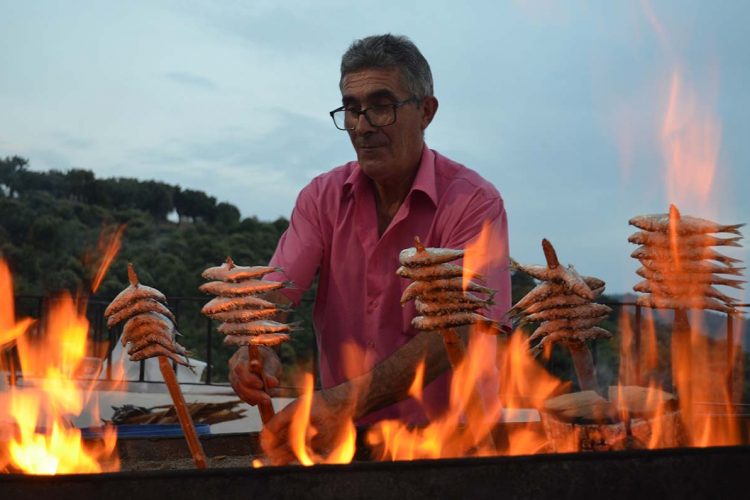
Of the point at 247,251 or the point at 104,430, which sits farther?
the point at 247,251

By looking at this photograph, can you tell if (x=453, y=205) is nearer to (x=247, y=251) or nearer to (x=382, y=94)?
(x=382, y=94)

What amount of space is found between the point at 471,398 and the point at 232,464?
95 centimetres

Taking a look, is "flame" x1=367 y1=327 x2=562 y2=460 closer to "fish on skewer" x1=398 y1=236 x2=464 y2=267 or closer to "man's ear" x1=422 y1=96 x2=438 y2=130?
"fish on skewer" x1=398 y1=236 x2=464 y2=267

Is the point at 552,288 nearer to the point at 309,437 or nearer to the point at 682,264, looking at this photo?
the point at 682,264

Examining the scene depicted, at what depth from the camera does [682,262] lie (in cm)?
193

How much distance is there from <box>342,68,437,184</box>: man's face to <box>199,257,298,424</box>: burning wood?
144 cm

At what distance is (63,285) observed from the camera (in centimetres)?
1964

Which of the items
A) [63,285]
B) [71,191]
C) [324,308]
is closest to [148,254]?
[63,285]

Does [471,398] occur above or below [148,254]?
below

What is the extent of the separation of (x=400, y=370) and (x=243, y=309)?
924 mm

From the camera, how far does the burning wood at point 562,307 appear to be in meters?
1.95

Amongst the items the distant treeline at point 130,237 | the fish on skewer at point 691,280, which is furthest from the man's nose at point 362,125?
the distant treeline at point 130,237

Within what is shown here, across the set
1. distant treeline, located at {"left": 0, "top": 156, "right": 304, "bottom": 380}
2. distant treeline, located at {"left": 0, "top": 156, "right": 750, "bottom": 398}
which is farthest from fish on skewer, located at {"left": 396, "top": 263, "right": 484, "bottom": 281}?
distant treeline, located at {"left": 0, "top": 156, "right": 304, "bottom": 380}

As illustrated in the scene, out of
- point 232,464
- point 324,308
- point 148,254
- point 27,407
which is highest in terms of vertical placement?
point 148,254
